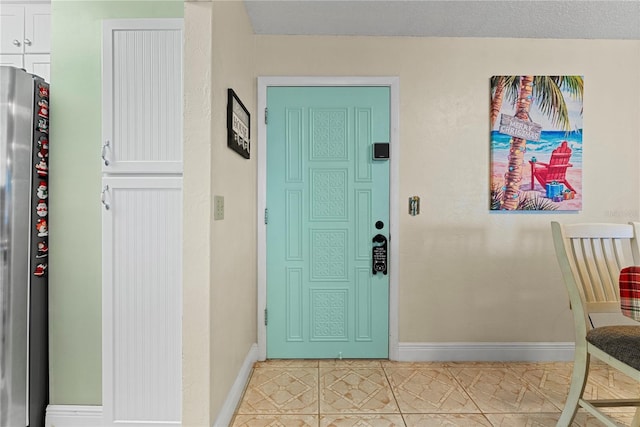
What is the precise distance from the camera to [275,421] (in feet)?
6.20

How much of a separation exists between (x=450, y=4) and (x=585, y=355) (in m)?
2.08

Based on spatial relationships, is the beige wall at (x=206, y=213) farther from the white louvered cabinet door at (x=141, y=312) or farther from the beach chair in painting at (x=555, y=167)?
the beach chair in painting at (x=555, y=167)

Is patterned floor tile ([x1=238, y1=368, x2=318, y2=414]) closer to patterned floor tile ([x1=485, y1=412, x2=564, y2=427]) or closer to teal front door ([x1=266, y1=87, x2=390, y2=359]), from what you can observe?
teal front door ([x1=266, y1=87, x2=390, y2=359])

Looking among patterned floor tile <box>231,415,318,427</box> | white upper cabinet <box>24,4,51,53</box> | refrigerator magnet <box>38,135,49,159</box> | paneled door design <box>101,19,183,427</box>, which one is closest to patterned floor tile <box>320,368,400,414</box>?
patterned floor tile <box>231,415,318,427</box>

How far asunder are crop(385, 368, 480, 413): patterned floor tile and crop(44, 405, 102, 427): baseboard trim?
1.65m

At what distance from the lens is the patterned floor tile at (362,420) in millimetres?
1859

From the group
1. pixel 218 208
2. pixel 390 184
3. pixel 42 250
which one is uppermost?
pixel 390 184

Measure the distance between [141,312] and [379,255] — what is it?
1.59 metres

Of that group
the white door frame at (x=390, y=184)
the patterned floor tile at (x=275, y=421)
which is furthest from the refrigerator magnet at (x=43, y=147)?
the patterned floor tile at (x=275, y=421)

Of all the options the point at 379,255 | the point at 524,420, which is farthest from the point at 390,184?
the point at 524,420

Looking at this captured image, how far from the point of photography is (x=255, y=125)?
257 centimetres

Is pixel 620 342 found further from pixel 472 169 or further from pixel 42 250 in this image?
pixel 42 250

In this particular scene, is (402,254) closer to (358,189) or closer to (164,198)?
(358,189)

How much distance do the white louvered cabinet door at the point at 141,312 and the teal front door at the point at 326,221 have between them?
3.21 ft
